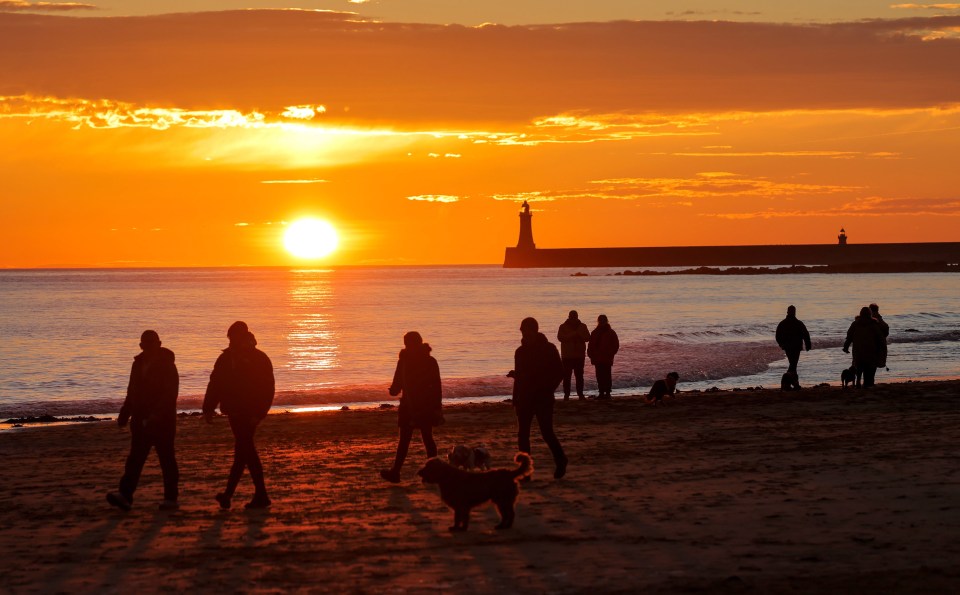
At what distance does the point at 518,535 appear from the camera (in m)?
9.27

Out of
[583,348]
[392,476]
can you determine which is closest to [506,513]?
[392,476]

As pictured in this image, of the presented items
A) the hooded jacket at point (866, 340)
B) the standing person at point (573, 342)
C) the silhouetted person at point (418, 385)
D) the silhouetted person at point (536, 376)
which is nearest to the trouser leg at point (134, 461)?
the silhouetted person at point (418, 385)

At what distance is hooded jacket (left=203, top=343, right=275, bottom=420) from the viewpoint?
1033cm

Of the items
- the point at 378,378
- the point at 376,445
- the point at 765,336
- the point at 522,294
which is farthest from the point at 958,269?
the point at 376,445

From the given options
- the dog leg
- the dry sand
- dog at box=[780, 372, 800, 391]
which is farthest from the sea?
the dog leg

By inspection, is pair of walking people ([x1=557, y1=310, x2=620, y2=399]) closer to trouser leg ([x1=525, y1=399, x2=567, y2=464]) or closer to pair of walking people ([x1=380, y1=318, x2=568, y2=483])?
trouser leg ([x1=525, y1=399, x2=567, y2=464])

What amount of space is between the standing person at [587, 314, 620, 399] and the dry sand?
4.77 m

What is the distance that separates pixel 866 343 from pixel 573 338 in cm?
597

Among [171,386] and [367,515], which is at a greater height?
[171,386]

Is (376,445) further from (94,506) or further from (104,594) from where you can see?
(104,594)

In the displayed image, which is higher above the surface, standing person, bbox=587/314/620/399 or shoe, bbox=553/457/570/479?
standing person, bbox=587/314/620/399

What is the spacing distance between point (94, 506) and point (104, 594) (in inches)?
144

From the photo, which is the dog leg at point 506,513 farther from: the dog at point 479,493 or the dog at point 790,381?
the dog at point 790,381

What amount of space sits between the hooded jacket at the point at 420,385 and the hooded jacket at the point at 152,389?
7.41ft
